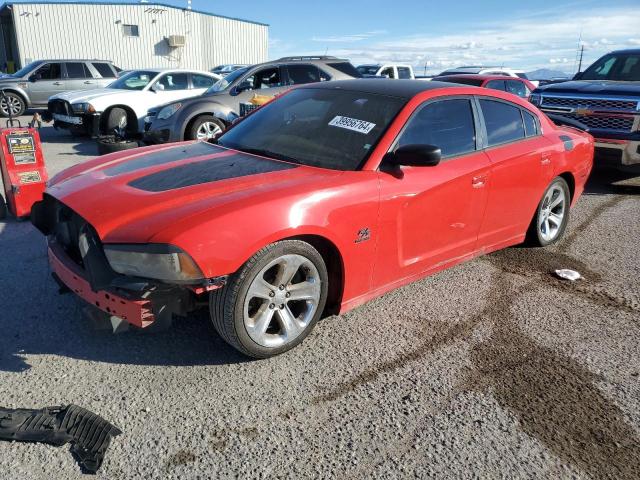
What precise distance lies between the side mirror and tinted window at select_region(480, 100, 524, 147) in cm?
107

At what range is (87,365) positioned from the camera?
290cm

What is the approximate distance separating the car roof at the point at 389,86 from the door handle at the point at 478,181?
732mm

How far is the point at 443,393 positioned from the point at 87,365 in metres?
2.00

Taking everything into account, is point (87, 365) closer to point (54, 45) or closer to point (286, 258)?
point (286, 258)

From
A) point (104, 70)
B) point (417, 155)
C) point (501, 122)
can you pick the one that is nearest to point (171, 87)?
point (104, 70)

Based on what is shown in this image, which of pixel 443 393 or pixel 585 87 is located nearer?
pixel 443 393

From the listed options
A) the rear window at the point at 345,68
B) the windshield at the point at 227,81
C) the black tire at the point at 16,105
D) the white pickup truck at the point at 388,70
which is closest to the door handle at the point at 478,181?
the windshield at the point at 227,81

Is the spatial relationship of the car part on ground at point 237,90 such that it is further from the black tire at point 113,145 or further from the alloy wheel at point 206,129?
the black tire at point 113,145

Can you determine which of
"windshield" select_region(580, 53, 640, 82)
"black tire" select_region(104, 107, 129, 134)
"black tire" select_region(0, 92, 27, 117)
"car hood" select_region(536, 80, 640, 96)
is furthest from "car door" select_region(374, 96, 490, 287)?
"black tire" select_region(0, 92, 27, 117)

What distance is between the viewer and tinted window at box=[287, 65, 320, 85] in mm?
9930

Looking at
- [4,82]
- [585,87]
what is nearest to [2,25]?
[4,82]

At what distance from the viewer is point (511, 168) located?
4074 millimetres

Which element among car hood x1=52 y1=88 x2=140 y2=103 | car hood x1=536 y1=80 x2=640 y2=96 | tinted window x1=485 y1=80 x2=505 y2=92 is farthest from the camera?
car hood x1=52 y1=88 x2=140 y2=103

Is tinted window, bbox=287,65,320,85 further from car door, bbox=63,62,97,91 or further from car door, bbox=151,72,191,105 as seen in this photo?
car door, bbox=63,62,97,91
